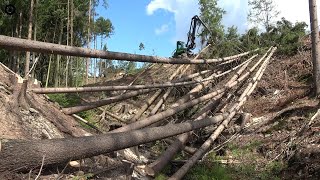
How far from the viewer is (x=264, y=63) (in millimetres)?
14367

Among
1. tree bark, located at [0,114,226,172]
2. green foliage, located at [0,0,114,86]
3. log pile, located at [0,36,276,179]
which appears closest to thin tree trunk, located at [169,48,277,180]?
log pile, located at [0,36,276,179]

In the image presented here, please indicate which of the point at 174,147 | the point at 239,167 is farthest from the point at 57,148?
the point at 239,167

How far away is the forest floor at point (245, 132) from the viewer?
577 centimetres

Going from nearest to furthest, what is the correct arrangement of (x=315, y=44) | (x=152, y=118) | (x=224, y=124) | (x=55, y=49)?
(x=55, y=49)
(x=152, y=118)
(x=224, y=124)
(x=315, y=44)

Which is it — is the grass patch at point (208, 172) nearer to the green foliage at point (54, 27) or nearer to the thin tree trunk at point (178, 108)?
the thin tree trunk at point (178, 108)

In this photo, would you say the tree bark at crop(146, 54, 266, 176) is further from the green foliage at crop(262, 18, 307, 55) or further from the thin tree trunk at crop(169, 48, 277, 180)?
the green foliage at crop(262, 18, 307, 55)

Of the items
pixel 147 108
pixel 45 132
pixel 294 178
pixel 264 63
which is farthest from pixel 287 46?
pixel 45 132

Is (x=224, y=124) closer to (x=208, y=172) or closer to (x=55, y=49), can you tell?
(x=208, y=172)

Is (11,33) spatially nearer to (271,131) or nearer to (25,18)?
(25,18)

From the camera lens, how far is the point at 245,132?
9.96 m

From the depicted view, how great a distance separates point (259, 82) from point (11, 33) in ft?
75.6

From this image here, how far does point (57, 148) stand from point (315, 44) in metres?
9.60

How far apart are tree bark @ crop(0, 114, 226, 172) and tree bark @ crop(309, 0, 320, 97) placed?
7.11 m

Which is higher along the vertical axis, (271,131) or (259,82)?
(259,82)
